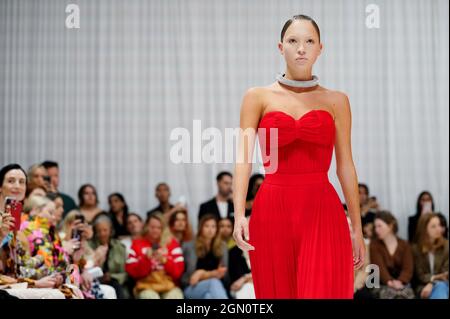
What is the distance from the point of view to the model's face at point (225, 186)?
8109mm

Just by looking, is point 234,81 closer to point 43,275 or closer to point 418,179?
point 418,179

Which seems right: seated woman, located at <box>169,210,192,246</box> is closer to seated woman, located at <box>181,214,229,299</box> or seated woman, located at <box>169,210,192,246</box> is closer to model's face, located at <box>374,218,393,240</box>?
seated woman, located at <box>181,214,229,299</box>

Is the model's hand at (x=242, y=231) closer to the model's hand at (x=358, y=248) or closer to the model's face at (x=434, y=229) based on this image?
the model's hand at (x=358, y=248)

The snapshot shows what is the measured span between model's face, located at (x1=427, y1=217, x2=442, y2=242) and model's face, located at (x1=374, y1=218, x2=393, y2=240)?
529mm

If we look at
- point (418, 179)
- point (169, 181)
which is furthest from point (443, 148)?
point (169, 181)

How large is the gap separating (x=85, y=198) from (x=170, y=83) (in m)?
1.46

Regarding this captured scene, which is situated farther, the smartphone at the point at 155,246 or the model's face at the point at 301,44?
the smartphone at the point at 155,246

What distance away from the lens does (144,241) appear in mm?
7531

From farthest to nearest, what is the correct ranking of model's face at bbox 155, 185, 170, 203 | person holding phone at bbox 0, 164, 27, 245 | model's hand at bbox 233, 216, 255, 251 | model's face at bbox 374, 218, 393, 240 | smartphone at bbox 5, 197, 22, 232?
1. model's face at bbox 155, 185, 170, 203
2. model's face at bbox 374, 218, 393, 240
3. person holding phone at bbox 0, 164, 27, 245
4. smartphone at bbox 5, 197, 22, 232
5. model's hand at bbox 233, 216, 255, 251

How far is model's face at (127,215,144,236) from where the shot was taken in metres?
7.77

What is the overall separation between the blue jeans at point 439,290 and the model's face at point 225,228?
190 cm

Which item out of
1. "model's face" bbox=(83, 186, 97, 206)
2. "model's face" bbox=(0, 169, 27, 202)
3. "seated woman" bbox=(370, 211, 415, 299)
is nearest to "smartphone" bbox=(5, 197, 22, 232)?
"model's face" bbox=(0, 169, 27, 202)

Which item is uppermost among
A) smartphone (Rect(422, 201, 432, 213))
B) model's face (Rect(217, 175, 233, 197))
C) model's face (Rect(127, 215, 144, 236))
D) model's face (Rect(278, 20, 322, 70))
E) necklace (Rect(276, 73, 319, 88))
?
model's face (Rect(278, 20, 322, 70))

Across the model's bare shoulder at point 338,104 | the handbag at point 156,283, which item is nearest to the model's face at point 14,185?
the handbag at point 156,283
